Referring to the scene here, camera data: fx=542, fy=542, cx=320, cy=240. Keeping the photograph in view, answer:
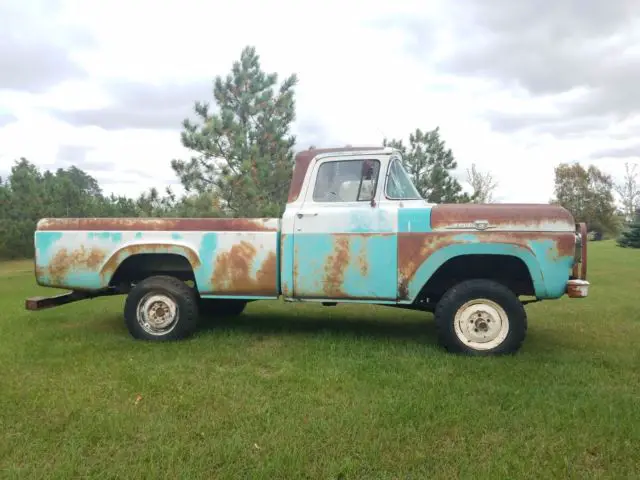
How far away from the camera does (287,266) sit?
565cm

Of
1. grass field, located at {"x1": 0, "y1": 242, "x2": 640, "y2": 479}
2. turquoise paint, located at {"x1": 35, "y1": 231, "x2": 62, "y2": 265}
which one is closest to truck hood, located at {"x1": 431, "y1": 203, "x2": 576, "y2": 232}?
grass field, located at {"x1": 0, "y1": 242, "x2": 640, "y2": 479}

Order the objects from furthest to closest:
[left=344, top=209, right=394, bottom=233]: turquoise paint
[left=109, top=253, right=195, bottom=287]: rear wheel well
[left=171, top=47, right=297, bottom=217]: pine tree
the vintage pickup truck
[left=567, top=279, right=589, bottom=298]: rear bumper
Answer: [left=171, top=47, right=297, bottom=217]: pine tree < [left=109, top=253, right=195, bottom=287]: rear wheel well < [left=344, top=209, right=394, bottom=233]: turquoise paint < the vintage pickup truck < [left=567, top=279, right=589, bottom=298]: rear bumper

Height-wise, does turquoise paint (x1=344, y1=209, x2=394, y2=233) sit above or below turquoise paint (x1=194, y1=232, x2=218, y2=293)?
above

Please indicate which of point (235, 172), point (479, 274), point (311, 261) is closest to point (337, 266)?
point (311, 261)

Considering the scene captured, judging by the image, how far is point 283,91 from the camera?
62.5 feet

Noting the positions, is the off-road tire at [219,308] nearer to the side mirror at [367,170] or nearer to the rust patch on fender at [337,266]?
the rust patch on fender at [337,266]

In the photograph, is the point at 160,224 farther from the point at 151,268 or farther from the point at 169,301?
the point at 169,301

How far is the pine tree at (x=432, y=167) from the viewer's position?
18.5 metres

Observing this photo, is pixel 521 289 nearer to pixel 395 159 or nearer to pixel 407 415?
pixel 395 159

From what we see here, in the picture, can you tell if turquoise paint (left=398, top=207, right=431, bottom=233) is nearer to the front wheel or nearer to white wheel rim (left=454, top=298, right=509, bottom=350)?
the front wheel

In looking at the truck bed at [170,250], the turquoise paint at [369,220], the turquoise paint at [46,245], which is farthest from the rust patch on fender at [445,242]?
the turquoise paint at [46,245]

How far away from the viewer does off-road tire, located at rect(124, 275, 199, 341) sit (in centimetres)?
585

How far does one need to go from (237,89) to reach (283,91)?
1.60 meters

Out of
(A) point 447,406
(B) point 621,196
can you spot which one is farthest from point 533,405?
(B) point 621,196
